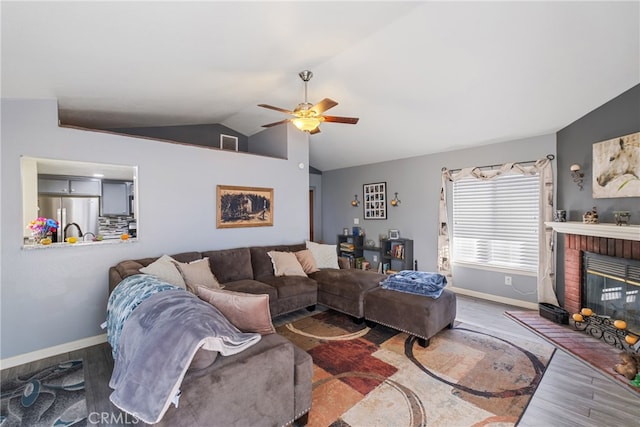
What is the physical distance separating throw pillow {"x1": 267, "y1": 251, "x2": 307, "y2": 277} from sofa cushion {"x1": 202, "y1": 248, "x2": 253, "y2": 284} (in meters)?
0.35

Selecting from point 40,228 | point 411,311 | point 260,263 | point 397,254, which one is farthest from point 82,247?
point 397,254

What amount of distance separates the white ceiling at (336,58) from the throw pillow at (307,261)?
2.27 meters

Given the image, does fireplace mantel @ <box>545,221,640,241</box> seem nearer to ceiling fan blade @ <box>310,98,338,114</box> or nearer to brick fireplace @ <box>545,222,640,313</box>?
brick fireplace @ <box>545,222,640,313</box>

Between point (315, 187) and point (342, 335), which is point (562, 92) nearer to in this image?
point (342, 335)

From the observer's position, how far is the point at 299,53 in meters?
2.71

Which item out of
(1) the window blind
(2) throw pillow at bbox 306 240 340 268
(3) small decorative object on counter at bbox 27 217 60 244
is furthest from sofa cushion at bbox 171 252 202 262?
(1) the window blind

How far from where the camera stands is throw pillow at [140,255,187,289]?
9.59ft

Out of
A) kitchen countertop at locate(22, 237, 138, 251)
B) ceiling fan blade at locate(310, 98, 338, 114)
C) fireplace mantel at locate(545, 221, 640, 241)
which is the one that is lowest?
kitchen countertop at locate(22, 237, 138, 251)

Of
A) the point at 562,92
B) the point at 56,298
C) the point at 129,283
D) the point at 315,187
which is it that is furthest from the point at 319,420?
the point at 315,187

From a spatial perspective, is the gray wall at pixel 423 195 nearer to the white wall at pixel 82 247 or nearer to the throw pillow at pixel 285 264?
the throw pillow at pixel 285 264

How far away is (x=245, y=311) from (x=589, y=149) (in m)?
4.27

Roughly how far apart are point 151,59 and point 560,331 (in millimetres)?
5063

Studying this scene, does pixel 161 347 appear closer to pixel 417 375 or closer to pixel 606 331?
pixel 417 375

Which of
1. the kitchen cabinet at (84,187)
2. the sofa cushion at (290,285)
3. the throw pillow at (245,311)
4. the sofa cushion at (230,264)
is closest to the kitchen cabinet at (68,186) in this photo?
the kitchen cabinet at (84,187)
